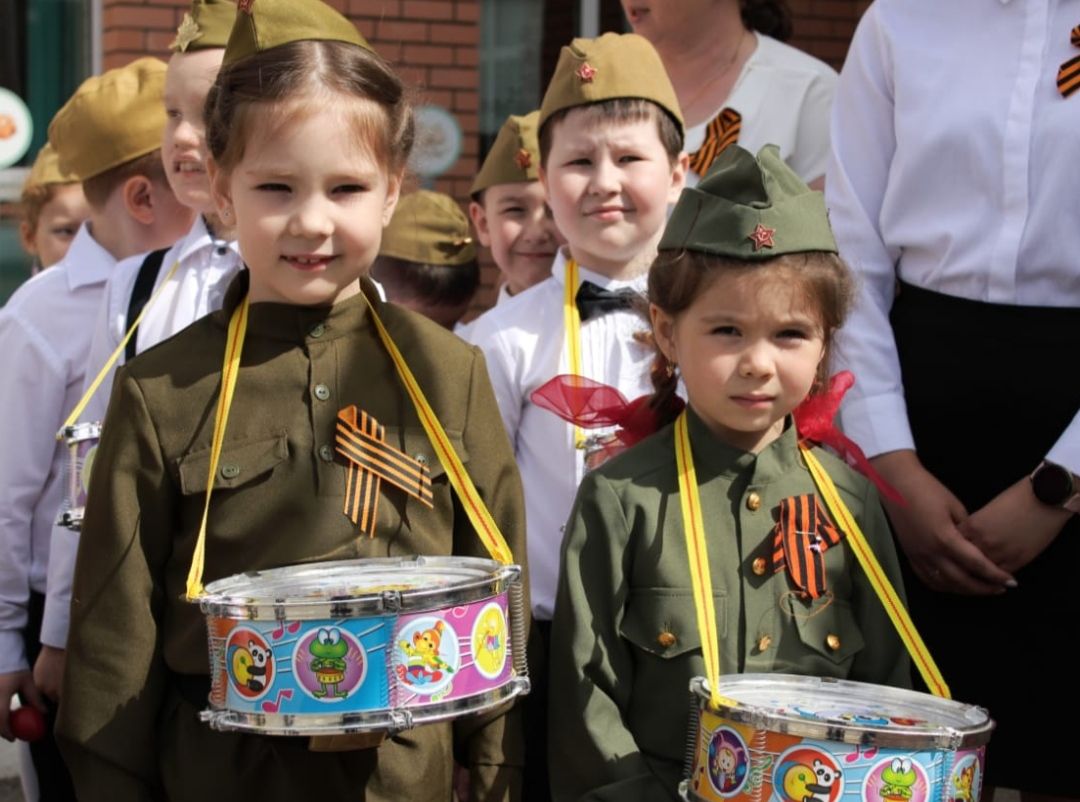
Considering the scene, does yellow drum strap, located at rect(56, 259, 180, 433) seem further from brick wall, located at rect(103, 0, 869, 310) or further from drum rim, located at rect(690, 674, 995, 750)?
brick wall, located at rect(103, 0, 869, 310)

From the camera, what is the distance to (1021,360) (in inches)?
140

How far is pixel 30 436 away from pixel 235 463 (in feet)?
3.68

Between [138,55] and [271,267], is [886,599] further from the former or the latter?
[138,55]


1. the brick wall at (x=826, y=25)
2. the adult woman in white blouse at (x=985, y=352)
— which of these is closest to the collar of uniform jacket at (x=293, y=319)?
the adult woman in white blouse at (x=985, y=352)

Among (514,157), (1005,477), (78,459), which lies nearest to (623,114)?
(514,157)

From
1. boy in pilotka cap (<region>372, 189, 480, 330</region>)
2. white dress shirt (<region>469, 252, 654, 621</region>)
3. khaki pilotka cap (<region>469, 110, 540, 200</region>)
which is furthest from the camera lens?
boy in pilotka cap (<region>372, 189, 480, 330</region>)

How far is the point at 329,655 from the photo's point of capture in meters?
2.77

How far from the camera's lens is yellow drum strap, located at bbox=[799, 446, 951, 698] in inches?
126

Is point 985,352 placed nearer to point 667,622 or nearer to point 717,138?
point 667,622

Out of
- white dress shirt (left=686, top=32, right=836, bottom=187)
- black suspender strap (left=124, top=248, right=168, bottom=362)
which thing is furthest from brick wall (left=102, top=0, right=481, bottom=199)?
black suspender strap (left=124, top=248, right=168, bottom=362)

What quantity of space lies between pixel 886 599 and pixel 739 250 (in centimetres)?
74

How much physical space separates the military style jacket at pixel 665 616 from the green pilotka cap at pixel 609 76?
126 centimetres

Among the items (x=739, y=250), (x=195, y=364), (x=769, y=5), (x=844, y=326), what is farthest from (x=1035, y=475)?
(x=769, y=5)

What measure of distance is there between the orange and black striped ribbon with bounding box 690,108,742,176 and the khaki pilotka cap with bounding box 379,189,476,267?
53.0 inches
